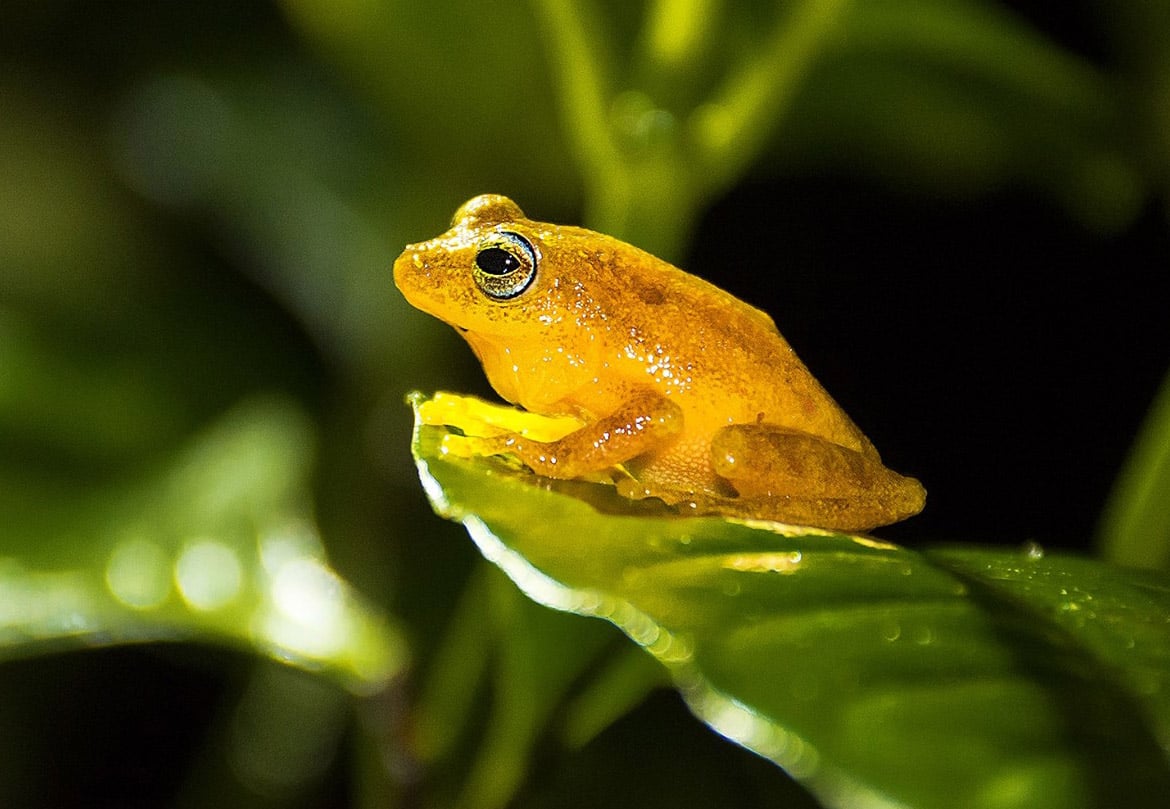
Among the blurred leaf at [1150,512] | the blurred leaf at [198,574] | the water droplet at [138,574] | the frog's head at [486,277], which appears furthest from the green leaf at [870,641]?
the water droplet at [138,574]

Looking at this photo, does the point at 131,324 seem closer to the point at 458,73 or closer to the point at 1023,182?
the point at 458,73

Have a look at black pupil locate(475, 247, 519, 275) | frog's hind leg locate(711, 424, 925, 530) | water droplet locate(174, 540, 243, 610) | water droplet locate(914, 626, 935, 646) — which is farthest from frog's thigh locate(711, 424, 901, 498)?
water droplet locate(174, 540, 243, 610)

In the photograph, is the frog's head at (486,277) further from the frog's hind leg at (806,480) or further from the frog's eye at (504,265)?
the frog's hind leg at (806,480)

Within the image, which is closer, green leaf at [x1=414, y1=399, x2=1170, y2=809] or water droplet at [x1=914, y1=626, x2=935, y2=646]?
green leaf at [x1=414, y1=399, x2=1170, y2=809]

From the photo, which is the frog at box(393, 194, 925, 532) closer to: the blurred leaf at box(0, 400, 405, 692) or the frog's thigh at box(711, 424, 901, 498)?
the frog's thigh at box(711, 424, 901, 498)

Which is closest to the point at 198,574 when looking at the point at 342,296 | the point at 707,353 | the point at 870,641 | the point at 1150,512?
the point at 707,353

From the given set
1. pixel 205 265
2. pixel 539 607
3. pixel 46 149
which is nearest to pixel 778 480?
pixel 539 607
